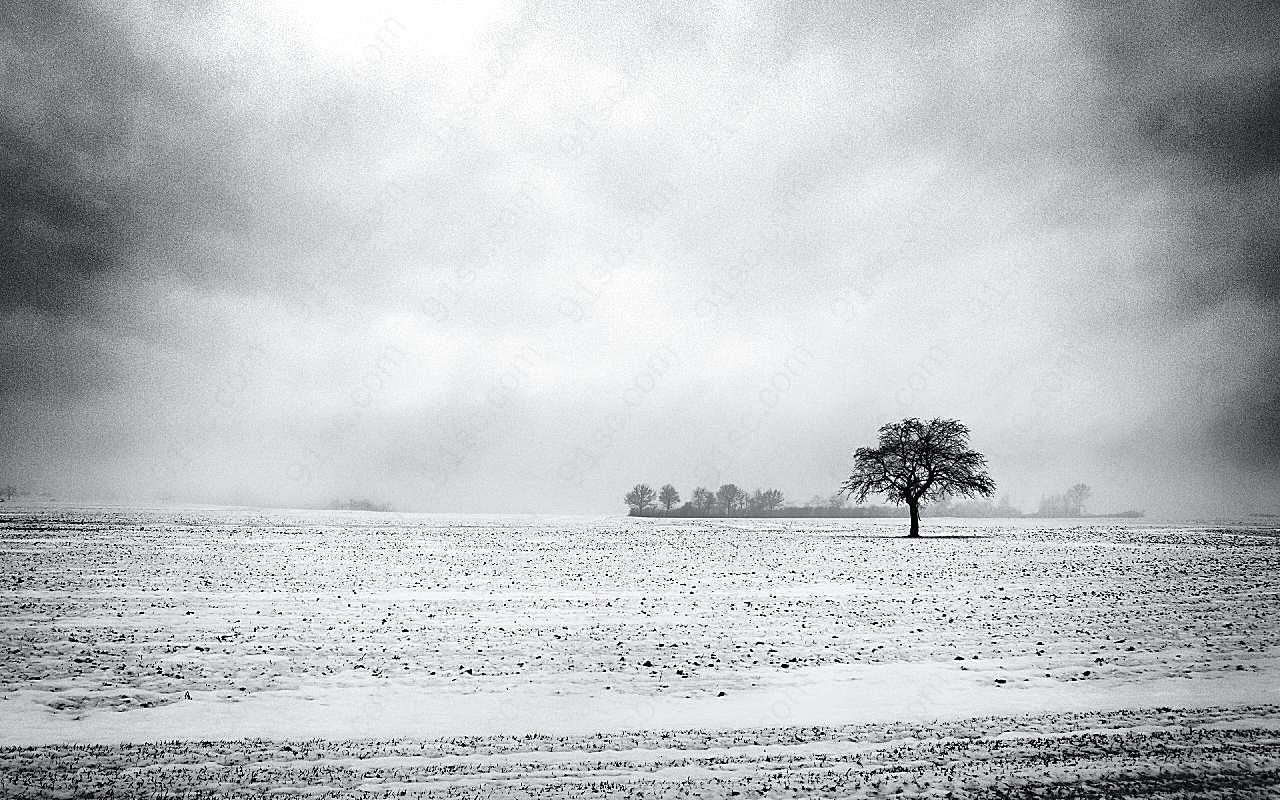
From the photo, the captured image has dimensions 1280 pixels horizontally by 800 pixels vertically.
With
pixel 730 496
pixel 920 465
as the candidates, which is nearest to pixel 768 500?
pixel 730 496

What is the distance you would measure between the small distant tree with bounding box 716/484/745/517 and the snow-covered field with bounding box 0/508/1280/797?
145986 millimetres

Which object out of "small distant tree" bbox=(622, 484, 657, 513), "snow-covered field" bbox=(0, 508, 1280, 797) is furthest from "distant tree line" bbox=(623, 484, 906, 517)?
"snow-covered field" bbox=(0, 508, 1280, 797)

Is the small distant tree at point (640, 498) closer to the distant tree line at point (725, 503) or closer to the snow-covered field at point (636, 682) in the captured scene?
the distant tree line at point (725, 503)

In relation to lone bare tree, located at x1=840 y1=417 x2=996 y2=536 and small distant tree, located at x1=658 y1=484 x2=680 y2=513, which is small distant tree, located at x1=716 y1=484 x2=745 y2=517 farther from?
lone bare tree, located at x1=840 y1=417 x2=996 y2=536

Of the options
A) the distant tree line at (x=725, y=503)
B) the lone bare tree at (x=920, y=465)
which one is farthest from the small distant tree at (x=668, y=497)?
the lone bare tree at (x=920, y=465)

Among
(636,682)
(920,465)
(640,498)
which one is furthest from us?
(640,498)

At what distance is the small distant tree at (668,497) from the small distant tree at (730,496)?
11453 millimetres

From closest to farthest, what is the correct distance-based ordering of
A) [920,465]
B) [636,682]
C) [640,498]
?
[636,682] < [920,465] < [640,498]

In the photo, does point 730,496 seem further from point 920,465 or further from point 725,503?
point 920,465

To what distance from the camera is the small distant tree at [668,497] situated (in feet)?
561

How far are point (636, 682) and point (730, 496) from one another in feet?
538

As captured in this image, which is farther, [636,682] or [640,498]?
[640,498]

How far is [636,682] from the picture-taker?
1351 centimetres

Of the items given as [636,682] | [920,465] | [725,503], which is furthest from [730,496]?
[636,682]
